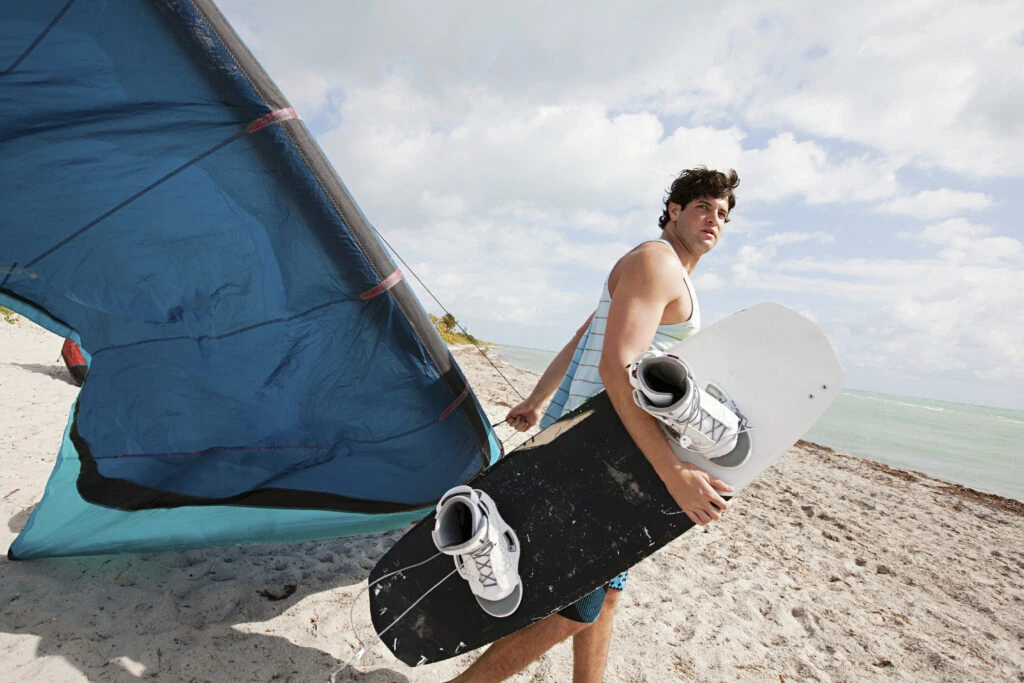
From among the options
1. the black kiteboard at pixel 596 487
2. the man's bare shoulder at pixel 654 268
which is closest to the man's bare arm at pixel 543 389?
the black kiteboard at pixel 596 487

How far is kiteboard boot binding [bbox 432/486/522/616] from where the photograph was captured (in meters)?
1.73

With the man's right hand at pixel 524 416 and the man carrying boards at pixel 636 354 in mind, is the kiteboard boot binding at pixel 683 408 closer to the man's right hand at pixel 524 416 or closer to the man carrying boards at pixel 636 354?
the man carrying boards at pixel 636 354

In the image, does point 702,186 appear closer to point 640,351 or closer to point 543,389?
point 640,351

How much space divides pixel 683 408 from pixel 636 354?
0.23 meters

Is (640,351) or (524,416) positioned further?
(524,416)

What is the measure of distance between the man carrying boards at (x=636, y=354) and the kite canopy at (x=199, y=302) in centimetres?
84

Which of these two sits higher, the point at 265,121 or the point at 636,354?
the point at 265,121

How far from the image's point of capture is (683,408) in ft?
5.00

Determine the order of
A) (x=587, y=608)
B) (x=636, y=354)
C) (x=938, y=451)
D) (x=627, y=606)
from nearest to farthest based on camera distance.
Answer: (x=636, y=354) < (x=587, y=608) < (x=627, y=606) < (x=938, y=451)

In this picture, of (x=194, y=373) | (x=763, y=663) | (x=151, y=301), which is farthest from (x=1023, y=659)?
(x=151, y=301)

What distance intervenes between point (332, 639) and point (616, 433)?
157 centimetres

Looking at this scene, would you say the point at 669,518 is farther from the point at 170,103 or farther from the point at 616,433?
the point at 170,103

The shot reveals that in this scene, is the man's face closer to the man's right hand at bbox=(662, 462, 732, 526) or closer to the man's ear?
the man's ear

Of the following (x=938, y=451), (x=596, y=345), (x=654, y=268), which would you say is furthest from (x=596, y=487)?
(x=938, y=451)
